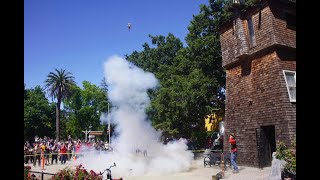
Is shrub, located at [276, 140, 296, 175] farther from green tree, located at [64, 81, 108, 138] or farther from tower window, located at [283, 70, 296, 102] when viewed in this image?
green tree, located at [64, 81, 108, 138]

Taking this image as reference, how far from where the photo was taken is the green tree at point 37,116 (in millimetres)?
64375

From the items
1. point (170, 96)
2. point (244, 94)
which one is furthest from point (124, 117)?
point (244, 94)

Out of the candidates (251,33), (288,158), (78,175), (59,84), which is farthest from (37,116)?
(288,158)

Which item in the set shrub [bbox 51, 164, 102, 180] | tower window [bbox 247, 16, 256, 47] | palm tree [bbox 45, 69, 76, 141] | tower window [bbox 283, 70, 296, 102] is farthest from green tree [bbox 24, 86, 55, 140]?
shrub [bbox 51, 164, 102, 180]

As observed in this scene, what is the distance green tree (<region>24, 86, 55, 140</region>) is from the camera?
64375 mm

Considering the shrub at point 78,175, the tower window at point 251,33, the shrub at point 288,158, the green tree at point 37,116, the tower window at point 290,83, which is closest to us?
the shrub at point 78,175

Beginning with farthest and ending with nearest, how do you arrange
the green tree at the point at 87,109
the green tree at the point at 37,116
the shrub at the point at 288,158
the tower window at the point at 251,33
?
the green tree at the point at 87,109, the green tree at the point at 37,116, the tower window at the point at 251,33, the shrub at the point at 288,158

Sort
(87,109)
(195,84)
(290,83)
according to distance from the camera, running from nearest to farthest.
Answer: (290,83), (195,84), (87,109)

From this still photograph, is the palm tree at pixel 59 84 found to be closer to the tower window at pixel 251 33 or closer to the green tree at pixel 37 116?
the green tree at pixel 37 116

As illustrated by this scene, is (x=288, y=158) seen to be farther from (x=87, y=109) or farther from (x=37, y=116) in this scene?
(x=37, y=116)

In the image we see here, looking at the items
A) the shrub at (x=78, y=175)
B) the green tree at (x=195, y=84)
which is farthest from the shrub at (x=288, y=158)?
the green tree at (x=195, y=84)

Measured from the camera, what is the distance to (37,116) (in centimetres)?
6656
